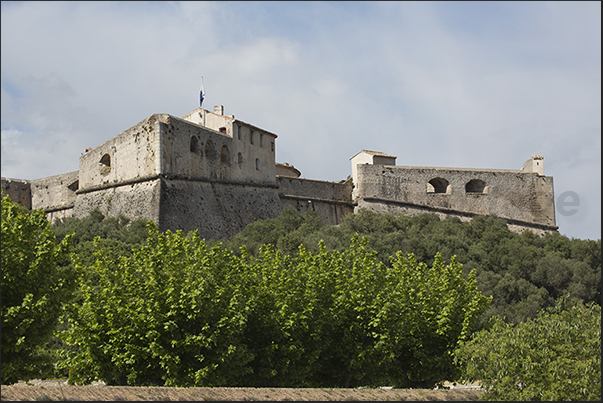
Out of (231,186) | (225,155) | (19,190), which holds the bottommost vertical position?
(231,186)

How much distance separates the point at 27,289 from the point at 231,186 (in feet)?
81.0

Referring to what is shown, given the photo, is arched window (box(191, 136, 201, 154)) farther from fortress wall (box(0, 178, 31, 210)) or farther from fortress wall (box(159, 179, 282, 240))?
fortress wall (box(0, 178, 31, 210))

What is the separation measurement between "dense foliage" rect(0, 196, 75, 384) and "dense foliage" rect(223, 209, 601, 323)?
60.8 ft

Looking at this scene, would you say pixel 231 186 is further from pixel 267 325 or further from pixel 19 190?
pixel 267 325

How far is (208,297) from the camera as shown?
608 inches

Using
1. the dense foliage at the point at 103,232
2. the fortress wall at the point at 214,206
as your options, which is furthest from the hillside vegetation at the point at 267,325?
the fortress wall at the point at 214,206

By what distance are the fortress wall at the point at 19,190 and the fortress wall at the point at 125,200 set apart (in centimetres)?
535

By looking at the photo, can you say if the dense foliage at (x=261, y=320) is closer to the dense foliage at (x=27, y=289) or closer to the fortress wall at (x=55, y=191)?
the dense foliage at (x=27, y=289)

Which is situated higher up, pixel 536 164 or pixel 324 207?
pixel 536 164

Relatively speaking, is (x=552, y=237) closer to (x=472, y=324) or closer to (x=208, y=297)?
(x=472, y=324)

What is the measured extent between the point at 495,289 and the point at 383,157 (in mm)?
14170

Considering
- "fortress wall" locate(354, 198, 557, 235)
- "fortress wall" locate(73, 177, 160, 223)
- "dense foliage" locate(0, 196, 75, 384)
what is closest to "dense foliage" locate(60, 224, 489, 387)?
"dense foliage" locate(0, 196, 75, 384)

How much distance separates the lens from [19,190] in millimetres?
41188

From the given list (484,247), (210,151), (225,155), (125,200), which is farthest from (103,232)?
(484,247)
